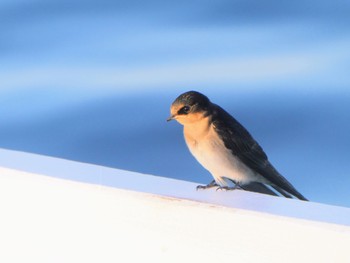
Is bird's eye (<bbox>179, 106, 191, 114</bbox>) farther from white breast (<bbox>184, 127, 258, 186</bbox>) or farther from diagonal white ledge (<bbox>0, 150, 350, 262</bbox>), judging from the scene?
diagonal white ledge (<bbox>0, 150, 350, 262</bbox>)

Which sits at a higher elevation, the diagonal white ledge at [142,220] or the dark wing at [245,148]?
the dark wing at [245,148]

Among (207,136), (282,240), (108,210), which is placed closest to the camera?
(282,240)

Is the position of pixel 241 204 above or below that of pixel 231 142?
below

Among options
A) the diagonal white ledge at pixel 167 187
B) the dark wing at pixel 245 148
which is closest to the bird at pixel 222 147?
the dark wing at pixel 245 148

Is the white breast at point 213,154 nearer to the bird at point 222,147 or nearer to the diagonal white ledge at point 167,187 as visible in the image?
the bird at point 222,147

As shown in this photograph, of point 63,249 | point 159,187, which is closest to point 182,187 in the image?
point 159,187

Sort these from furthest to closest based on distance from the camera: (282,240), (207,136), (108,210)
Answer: (207,136) → (108,210) → (282,240)

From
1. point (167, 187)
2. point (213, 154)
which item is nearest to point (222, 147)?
point (213, 154)

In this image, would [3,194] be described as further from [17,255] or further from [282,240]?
[282,240]

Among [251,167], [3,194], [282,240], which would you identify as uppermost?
[251,167]
